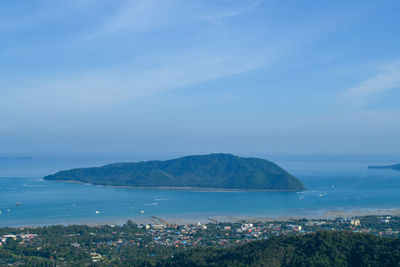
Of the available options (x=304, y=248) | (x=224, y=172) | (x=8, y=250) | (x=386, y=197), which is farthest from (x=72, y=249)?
(x=224, y=172)

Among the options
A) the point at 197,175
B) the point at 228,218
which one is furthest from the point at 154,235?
the point at 197,175

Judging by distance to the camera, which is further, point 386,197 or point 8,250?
point 386,197

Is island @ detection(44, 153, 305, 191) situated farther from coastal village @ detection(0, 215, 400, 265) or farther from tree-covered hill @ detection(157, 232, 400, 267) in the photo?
tree-covered hill @ detection(157, 232, 400, 267)

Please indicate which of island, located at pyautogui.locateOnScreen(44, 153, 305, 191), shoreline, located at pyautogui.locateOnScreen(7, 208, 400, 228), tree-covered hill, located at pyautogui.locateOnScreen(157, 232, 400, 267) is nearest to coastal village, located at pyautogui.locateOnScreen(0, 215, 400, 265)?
shoreline, located at pyautogui.locateOnScreen(7, 208, 400, 228)

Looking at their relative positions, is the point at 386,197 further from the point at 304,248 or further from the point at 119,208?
the point at 304,248

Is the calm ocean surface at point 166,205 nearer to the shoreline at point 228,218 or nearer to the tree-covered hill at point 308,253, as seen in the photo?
the shoreline at point 228,218

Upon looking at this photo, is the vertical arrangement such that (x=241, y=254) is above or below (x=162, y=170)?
below
